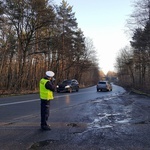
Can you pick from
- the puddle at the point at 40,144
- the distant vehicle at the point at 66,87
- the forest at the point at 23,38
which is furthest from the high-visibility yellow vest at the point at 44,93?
the distant vehicle at the point at 66,87

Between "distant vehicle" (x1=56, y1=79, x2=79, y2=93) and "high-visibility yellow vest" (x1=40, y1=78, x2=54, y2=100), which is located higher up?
"high-visibility yellow vest" (x1=40, y1=78, x2=54, y2=100)

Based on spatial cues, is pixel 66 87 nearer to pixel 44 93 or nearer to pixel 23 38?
pixel 23 38

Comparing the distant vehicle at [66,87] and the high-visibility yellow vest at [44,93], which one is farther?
the distant vehicle at [66,87]

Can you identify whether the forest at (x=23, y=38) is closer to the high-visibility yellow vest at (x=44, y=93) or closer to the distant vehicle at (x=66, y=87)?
the distant vehicle at (x=66, y=87)

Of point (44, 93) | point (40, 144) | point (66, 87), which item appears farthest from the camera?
point (66, 87)

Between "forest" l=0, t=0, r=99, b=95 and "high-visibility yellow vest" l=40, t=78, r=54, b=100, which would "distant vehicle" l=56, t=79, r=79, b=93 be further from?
"high-visibility yellow vest" l=40, t=78, r=54, b=100

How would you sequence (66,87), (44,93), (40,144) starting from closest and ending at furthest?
(40,144) → (44,93) → (66,87)

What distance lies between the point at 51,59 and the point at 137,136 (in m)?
45.6

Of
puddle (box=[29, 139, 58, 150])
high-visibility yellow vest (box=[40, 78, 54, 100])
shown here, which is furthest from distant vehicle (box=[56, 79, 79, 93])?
puddle (box=[29, 139, 58, 150])

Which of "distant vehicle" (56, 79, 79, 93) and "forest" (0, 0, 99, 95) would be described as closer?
"forest" (0, 0, 99, 95)

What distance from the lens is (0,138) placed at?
7.24 meters

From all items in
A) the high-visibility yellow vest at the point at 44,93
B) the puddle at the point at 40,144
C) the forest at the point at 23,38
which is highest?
the forest at the point at 23,38

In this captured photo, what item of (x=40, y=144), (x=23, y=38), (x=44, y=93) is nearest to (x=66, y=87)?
(x=23, y=38)

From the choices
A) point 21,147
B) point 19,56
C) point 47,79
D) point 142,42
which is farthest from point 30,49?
point 21,147
